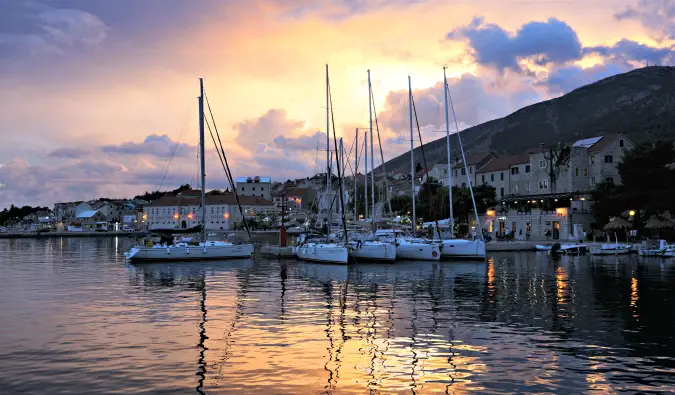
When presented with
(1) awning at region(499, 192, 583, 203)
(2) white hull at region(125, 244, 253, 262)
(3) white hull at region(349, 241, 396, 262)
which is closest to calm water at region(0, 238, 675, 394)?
(3) white hull at region(349, 241, 396, 262)

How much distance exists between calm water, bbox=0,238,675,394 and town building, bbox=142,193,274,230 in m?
141

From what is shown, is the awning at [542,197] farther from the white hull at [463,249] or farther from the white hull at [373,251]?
the white hull at [373,251]

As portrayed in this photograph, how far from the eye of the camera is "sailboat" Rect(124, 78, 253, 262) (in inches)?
2263

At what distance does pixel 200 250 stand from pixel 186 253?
4.45 feet

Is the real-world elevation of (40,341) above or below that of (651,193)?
below

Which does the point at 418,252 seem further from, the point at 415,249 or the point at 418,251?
the point at 415,249

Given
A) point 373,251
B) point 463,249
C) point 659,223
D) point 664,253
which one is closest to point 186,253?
point 373,251

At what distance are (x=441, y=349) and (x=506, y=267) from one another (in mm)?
33782

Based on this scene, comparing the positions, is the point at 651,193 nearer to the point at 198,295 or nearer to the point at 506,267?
the point at 506,267

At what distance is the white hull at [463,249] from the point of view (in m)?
56.8

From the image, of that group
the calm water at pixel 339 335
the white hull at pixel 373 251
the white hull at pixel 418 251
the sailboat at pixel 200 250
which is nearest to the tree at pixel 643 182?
the white hull at pixel 418 251

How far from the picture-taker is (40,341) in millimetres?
20422

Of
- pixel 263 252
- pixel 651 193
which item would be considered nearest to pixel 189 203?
pixel 263 252

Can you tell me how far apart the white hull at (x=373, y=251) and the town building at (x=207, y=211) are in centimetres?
12443
